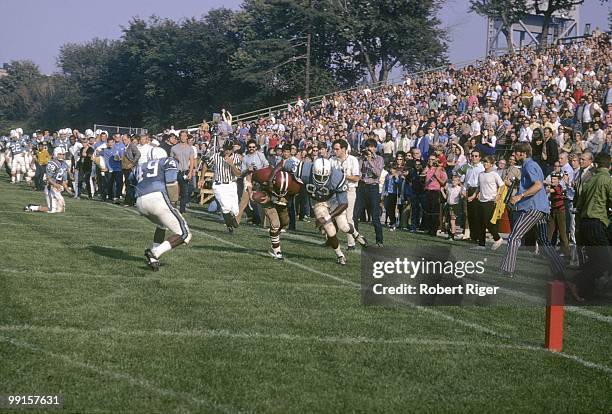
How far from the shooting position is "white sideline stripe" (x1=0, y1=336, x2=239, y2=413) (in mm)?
5805

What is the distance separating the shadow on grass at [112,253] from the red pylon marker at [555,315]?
6.54 meters

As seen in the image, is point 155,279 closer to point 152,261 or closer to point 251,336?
point 152,261

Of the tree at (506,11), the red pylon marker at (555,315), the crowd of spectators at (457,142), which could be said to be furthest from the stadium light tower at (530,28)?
the red pylon marker at (555,315)

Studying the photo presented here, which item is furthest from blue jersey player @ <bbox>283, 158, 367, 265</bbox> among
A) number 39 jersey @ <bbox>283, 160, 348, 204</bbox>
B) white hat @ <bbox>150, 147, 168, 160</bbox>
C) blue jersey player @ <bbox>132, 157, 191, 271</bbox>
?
blue jersey player @ <bbox>132, 157, 191, 271</bbox>

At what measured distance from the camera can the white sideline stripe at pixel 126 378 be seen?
19.0ft

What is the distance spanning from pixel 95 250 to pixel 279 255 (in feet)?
9.39

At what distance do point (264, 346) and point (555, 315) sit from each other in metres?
2.63

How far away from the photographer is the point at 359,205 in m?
17.3

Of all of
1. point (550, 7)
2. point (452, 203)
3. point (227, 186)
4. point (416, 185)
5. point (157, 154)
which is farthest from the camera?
point (550, 7)

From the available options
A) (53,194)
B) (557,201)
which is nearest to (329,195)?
(557,201)

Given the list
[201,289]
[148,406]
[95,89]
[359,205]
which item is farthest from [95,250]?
[95,89]

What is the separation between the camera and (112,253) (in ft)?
42.8

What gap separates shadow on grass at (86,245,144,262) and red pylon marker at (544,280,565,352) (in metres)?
6.54

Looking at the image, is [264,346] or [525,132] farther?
[525,132]
